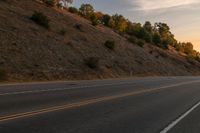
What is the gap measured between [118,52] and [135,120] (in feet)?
161

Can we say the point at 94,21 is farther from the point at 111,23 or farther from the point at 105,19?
the point at 105,19

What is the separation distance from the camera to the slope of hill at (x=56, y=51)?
37.2 metres

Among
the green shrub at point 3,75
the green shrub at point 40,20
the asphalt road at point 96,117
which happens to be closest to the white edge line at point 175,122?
the asphalt road at point 96,117

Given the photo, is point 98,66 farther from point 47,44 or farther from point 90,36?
point 90,36

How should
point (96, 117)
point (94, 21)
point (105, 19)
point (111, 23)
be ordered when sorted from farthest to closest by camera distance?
1. point (105, 19)
2. point (111, 23)
3. point (94, 21)
4. point (96, 117)

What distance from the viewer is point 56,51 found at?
147 ft

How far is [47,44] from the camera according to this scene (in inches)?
1775

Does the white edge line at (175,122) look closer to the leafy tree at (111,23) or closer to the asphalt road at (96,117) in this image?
the asphalt road at (96,117)

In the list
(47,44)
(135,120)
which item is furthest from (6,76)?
(135,120)

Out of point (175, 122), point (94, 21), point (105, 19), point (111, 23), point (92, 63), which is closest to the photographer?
point (175, 122)

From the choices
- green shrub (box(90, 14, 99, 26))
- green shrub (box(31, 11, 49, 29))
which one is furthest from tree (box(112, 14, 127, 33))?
green shrub (box(31, 11, 49, 29))

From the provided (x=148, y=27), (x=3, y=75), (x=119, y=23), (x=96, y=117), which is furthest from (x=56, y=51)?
(x=148, y=27)

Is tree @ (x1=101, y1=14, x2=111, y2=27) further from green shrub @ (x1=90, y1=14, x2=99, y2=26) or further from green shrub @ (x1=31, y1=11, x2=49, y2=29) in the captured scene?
green shrub @ (x1=31, y1=11, x2=49, y2=29)

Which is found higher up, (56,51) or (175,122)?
(175,122)
